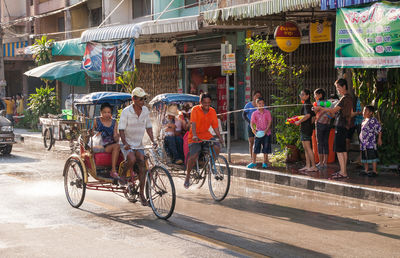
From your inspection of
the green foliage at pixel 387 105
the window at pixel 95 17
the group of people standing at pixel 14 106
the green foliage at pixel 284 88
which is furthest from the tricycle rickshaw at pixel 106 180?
the window at pixel 95 17

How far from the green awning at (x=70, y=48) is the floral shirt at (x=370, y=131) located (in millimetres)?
15198

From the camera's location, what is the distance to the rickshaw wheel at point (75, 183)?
8.80m

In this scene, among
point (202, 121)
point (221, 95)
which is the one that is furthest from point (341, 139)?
point (221, 95)

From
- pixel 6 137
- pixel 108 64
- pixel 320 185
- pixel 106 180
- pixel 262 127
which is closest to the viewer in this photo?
pixel 106 180

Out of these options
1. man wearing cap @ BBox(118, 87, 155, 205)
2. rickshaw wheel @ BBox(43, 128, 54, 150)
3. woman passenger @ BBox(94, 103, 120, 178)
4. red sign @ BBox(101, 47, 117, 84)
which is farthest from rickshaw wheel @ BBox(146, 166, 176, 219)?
red sign @ BBox(101, 47, 117, 84)

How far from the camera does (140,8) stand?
88.9 feet

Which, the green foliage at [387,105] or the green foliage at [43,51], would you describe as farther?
the green foliage at [43,51]

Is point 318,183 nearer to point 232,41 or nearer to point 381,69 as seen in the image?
point 381,69

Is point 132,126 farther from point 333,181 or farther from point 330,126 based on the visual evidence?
point 330,126

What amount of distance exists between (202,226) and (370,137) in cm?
516

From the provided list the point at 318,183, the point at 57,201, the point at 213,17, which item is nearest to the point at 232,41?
the point at 213,17

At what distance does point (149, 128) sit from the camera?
8.59m

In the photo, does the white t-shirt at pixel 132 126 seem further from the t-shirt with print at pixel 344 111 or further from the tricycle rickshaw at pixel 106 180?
the t-shirt with print at pixel 344 111

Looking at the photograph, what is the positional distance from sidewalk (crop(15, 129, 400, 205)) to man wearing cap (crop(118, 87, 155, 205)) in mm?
3991
